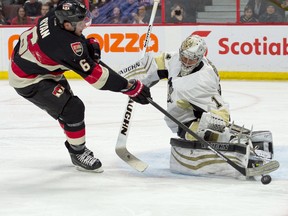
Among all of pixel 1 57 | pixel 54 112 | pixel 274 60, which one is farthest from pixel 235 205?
pixel 1 57

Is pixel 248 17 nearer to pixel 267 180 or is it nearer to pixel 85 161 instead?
pixel 85 161

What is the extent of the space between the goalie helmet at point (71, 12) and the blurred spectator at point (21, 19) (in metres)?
5.53

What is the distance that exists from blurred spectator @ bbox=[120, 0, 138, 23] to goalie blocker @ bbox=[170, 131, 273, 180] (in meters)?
4.96

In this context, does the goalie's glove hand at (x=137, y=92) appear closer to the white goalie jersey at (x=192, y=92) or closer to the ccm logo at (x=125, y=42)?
the white goalie jersey at (x=192, y=92)

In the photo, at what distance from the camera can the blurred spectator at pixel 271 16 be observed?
8.71 m

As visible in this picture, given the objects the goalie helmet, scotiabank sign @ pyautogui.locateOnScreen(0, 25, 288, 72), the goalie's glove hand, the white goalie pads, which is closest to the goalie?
the white goalie pads

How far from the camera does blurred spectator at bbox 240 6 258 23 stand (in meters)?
8.81

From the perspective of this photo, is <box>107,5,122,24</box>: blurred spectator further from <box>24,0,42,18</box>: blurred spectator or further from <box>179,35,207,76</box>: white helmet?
<box>179,35,207,76</box>: white helmet

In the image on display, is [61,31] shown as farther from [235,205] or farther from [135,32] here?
[135,32]

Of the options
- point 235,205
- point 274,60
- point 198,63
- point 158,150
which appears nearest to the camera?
point 235,205

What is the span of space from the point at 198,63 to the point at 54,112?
814 mm

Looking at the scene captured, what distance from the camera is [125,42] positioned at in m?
9.16

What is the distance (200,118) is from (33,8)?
5570mm

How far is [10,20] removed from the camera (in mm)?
9438
